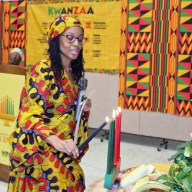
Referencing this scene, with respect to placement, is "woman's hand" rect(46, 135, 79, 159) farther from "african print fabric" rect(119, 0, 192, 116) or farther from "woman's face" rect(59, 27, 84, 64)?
"african print fabric" rect(119, 0, 192, 116)

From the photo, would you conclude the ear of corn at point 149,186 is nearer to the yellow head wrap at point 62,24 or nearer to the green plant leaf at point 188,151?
the green plant leaf at point 188,151

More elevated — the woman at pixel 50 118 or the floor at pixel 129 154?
the woman at pixel 50 118

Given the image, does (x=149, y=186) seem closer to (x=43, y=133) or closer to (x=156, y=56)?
(x=43, y=133)

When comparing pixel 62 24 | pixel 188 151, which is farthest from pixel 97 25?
pixel 188 151

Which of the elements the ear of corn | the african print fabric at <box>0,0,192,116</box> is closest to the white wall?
the african print fabric at <box>0,0,192,116</box>

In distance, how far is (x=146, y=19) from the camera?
5.02 meters

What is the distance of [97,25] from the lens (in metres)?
5.46

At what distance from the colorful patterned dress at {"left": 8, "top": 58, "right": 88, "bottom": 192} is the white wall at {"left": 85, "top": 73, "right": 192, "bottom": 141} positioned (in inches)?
123

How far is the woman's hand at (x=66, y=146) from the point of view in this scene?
1.62m

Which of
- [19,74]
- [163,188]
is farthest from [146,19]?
[163,188]

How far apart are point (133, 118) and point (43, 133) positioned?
3.62m

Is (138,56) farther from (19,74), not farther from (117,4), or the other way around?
(19,74)

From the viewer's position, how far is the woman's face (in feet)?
6.10

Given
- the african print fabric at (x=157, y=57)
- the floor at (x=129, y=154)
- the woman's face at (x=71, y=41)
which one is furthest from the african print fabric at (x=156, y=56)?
the woman's face at (x=71, y=41)
